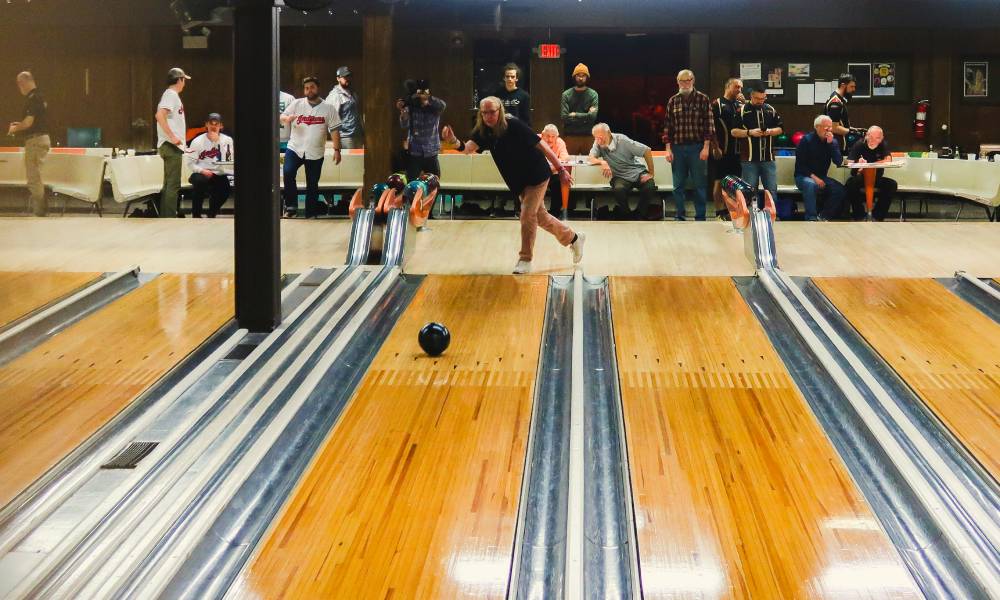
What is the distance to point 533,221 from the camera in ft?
24.7

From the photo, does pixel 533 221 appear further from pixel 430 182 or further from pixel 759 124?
pixel 759 124

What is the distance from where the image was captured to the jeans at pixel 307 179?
35.0 feet

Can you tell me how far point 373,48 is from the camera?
36.7 ft

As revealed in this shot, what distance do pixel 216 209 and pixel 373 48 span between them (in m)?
2.21

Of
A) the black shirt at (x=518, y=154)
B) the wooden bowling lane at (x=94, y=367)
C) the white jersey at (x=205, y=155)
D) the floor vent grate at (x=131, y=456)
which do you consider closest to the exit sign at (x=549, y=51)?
the white jersey at (x=205, y=155)

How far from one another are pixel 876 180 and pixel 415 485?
8705 millimetres

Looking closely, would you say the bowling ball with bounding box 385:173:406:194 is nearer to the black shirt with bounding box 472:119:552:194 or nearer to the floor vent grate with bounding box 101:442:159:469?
the black shirt with bounding box 472:119:552:194

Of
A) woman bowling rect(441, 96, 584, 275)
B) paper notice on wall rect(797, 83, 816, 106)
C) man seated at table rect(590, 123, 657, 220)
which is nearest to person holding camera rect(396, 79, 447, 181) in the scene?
man seated at table rect(590, 123, 657, 220)

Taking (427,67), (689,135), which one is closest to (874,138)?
(689,135)

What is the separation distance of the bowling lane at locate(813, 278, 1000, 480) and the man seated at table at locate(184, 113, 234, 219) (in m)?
5.86

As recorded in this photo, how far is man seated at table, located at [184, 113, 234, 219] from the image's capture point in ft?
34.3

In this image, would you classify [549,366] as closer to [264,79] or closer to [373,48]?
[264,79]

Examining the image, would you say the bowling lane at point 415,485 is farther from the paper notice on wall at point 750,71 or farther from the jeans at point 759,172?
the paper notice on wall at point 750,71

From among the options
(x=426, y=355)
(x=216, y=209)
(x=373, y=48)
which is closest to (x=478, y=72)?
(x=373, y=48)
